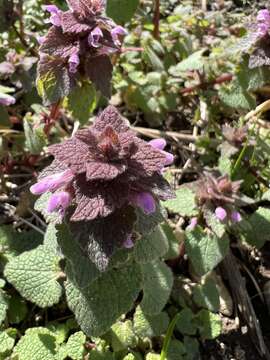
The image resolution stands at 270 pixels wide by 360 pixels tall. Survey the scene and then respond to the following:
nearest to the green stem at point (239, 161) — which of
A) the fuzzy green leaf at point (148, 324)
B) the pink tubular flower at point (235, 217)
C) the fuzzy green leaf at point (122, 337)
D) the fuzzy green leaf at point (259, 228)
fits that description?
the fuzzy green leaf at point (259, 228)

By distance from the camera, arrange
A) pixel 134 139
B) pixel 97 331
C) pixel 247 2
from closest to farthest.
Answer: pixel 134 139 < pixel 97 331 < pixel 247 2

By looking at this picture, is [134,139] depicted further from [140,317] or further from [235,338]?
[235,338]

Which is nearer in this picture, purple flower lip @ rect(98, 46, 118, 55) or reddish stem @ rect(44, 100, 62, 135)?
purple flower lip @ rect(98, 46, 118, 55)

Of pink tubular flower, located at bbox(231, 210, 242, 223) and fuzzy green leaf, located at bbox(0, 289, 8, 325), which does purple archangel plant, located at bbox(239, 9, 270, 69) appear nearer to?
pink tubular flower, located at bbox(231, 210, 242, 223)

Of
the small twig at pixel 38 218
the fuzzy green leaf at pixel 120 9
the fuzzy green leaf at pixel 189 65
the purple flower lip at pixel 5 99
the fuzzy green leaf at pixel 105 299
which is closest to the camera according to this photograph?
the fuzzy green leaf at pixel 105 299

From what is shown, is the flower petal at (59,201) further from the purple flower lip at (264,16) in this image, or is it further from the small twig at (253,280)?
the purple flower lip at (264,16)

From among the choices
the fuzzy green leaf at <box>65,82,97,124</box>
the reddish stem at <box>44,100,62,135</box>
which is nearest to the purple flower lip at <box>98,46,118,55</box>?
the fuzzy green leaf at <box>65,82,97,124</box>

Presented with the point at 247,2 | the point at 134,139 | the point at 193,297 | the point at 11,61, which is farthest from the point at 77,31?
the point at 247,2
